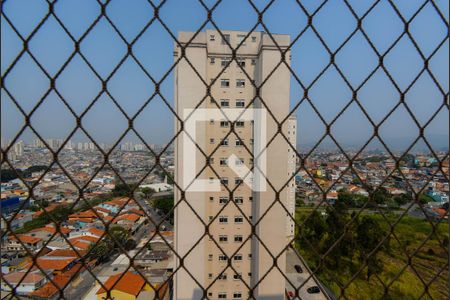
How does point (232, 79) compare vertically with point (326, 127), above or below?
above

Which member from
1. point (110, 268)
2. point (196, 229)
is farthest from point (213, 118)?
point (110, 268)

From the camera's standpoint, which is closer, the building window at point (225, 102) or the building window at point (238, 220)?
the building window at point (225, 102)

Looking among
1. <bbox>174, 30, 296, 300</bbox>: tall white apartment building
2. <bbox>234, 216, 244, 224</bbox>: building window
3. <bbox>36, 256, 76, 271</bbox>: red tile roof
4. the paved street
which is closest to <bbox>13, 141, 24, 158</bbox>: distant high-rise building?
Result: <bbox>174, 30, 296, 300</bbox>: tall white apartment building

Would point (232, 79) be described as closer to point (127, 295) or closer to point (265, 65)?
point (265, 65)

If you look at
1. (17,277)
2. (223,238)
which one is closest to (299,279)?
(223,238)

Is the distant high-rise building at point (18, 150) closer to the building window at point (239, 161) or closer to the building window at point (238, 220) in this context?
the building window at point (239, 161)

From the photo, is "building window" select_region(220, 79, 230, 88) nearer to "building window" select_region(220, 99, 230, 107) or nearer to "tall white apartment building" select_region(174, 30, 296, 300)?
"tall white apartment building" select_region(174, 30, 296, 300)

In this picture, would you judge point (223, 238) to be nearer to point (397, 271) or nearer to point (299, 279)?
point (299, 279)

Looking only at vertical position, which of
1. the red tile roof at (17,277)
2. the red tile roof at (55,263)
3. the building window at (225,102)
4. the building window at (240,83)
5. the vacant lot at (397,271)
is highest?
the building window at (240,83)

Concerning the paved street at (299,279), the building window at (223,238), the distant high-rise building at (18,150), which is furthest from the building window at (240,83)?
the distant high-rise building at (18,150)

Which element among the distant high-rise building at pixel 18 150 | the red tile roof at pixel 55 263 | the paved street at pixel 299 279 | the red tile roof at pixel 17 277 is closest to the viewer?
the red tile roof at pixel 17 277

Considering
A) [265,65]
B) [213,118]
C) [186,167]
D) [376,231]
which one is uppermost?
[265,65]

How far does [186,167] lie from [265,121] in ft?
5.46

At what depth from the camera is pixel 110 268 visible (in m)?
6.16
